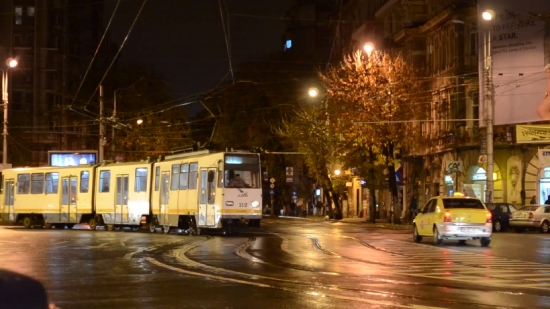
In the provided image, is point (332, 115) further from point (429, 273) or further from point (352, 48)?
point (429, 273)

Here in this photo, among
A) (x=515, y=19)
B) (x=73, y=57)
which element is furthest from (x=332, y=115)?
(x=73, y=57)

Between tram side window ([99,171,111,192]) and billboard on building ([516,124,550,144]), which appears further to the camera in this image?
tram side window ([99,171,111,192])

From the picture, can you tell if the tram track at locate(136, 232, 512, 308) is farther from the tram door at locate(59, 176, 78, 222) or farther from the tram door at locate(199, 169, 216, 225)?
the tram door at locate(59, 176, 78, 222)

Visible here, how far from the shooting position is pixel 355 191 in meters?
79.7

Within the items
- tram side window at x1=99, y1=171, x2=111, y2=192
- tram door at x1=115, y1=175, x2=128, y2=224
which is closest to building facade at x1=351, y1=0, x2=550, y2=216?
tram door at x1=115, y1=175, x2=128, y2=224

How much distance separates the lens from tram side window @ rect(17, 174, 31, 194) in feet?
160

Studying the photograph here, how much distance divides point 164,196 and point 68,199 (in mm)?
8864

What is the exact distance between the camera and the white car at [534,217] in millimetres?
42562

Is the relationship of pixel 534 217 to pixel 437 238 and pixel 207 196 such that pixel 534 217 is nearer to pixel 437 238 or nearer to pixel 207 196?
pixel 437 238

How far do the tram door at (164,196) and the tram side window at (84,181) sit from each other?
22.3 feet

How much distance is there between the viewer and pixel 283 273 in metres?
18.6

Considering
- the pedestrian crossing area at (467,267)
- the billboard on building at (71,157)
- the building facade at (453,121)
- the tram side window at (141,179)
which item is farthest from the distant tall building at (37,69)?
the pedestrian crossing area at (467,267)

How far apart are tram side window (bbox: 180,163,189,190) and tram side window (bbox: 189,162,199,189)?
0.31 metres

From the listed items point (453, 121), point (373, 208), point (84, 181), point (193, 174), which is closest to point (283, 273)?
point (193, 174)
